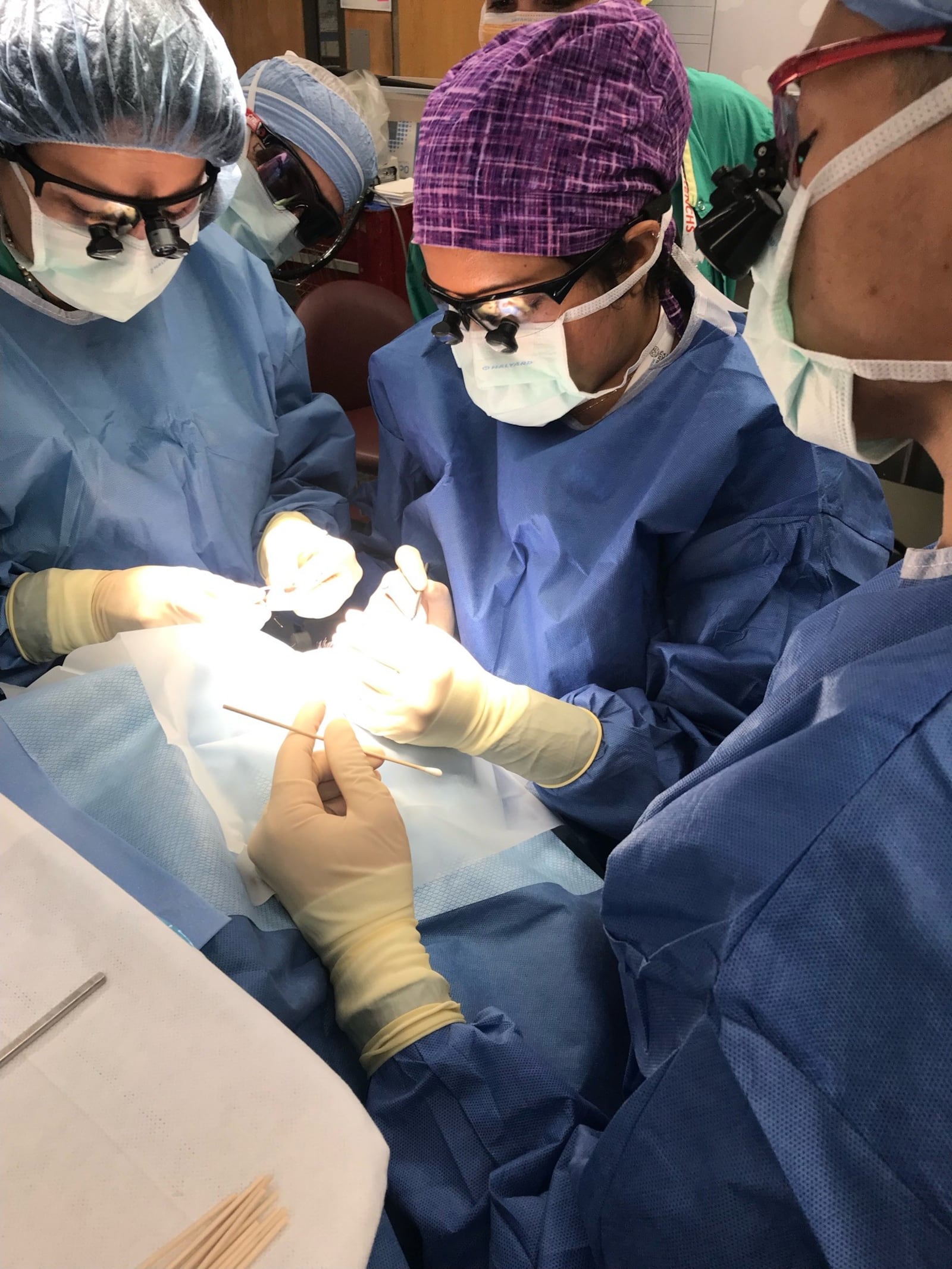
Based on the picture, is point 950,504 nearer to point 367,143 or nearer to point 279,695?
point 279,695

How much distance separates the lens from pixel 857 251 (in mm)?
815

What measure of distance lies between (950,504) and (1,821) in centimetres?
93

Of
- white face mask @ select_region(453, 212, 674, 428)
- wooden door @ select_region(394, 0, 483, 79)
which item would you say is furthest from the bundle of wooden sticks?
wooden door @ select_region(394, 0, 483, 79)

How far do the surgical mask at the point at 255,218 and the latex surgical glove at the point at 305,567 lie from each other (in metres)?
1.16

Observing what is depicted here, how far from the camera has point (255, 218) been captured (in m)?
2.52

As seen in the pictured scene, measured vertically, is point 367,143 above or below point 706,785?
above

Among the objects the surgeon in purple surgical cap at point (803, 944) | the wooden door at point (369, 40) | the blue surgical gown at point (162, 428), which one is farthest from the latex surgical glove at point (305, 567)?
the wooden door at point (369, 40)

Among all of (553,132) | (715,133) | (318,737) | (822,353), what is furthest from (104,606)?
(715,133)

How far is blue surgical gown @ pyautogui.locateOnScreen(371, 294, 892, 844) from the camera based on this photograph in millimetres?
1391

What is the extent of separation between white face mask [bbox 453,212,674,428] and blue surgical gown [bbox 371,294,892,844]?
1.8 inches

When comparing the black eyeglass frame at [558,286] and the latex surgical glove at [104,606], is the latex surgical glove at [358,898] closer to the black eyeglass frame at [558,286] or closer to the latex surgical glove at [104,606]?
the latex surgical glove at [104,606]

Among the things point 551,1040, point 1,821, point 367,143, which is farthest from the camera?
point 367,143

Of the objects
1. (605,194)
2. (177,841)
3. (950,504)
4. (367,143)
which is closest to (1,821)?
(177,841)

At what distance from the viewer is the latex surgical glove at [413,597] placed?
1636 mm
